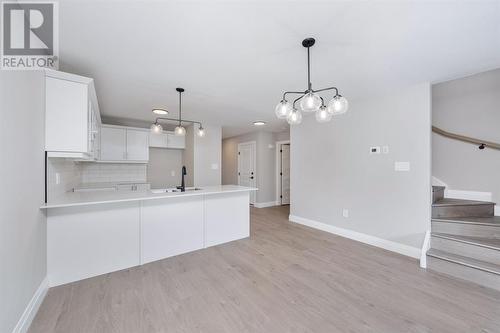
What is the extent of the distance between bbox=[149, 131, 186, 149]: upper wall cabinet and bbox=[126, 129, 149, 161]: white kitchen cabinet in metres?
0.16

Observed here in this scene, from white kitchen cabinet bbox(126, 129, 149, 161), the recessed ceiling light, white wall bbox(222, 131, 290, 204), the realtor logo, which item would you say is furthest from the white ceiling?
white wall bbox(222, 131, 290, 204)

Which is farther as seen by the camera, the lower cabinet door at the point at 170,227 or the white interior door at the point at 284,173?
the white interior door at the point at 284,173

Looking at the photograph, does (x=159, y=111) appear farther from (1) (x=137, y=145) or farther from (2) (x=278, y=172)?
(2) (x=278, y=172)

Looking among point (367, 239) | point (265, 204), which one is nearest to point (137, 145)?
point (265, 204)

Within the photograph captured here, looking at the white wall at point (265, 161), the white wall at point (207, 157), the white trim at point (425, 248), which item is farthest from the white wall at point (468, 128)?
the white wall at point (207, 157)

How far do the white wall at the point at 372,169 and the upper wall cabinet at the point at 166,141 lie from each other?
319cm

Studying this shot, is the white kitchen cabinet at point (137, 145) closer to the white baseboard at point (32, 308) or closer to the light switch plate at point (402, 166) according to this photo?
the white baseboard at point (32, 308)

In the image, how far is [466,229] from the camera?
8.50ft

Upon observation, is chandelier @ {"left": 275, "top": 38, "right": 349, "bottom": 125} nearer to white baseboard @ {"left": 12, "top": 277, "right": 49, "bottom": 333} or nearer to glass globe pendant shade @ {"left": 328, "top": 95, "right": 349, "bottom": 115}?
glass globe pendant shade @ {"left": 328, "top": 95, "right": 349, "bottom": 115}

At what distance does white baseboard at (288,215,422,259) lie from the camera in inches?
112

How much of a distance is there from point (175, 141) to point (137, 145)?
0.93m

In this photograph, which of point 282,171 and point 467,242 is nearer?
point 467,242

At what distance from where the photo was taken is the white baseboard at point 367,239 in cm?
284

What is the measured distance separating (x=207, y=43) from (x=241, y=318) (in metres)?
2.49
